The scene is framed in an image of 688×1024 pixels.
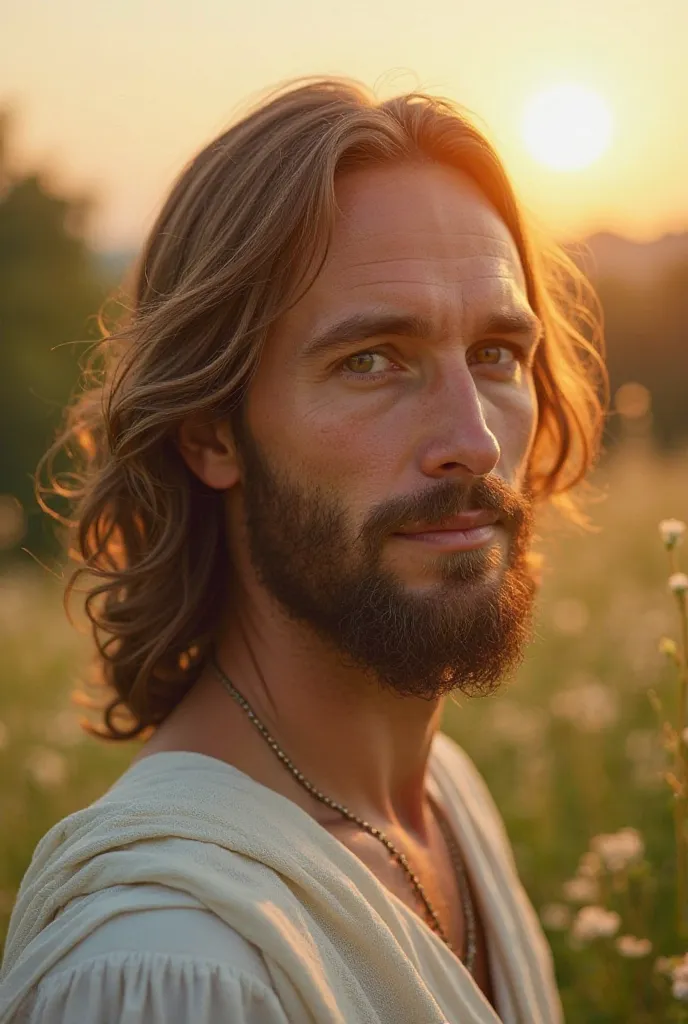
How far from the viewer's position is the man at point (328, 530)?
2135mm

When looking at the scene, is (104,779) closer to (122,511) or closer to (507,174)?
(122,511)

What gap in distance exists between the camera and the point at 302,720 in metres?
2.51

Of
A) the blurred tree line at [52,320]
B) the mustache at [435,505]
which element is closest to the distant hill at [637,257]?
the blurred tree line at [52,320]

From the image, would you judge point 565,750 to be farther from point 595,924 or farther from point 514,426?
point 514,426

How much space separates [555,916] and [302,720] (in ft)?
4.46

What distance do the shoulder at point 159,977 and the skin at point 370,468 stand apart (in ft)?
1.97

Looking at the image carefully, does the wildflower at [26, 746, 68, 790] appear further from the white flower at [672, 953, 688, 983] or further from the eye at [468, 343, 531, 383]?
the white flower at [672, 953, 688, 983]

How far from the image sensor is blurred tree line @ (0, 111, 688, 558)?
2986 cm

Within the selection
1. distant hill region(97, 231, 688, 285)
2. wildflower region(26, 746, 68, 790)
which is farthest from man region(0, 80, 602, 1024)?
distant hill region(97, 231, 688, 285)

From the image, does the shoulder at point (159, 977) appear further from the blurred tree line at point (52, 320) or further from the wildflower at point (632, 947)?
the blurred tree line at point (52, 320)

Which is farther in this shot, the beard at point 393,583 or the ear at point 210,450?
the ear at point 210,450

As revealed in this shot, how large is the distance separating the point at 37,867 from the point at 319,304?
4.46 feet

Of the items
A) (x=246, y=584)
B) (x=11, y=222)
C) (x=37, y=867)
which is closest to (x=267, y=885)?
(x=37, y=867)

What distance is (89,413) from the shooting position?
3.15m
